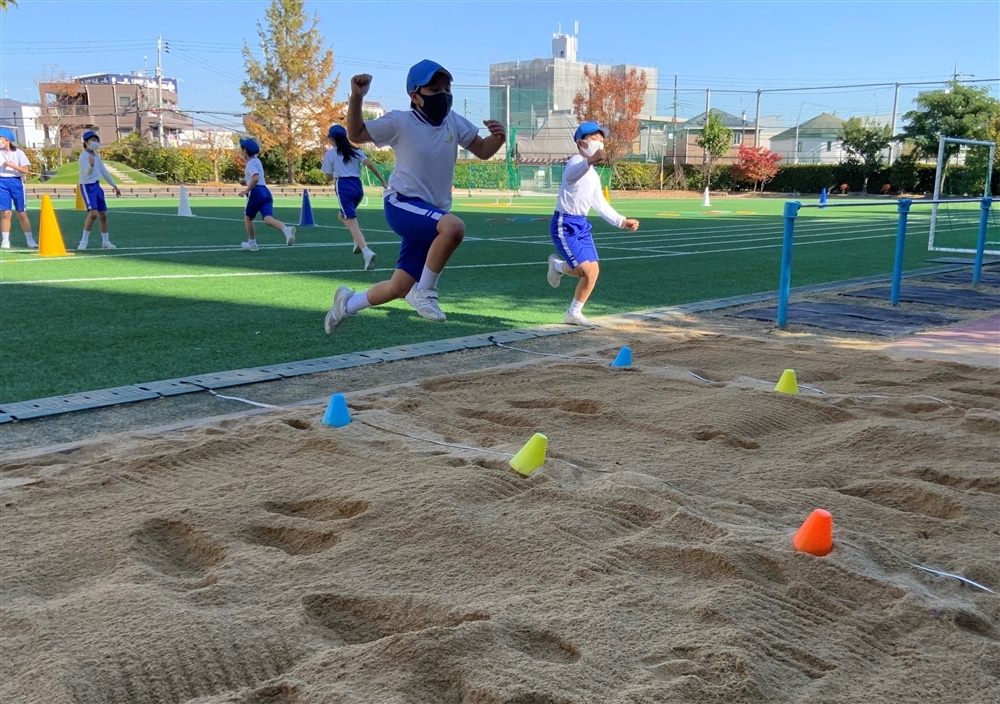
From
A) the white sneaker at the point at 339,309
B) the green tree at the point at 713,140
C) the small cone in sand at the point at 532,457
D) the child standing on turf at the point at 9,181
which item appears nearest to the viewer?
the small cone in sand at the point at 532,457

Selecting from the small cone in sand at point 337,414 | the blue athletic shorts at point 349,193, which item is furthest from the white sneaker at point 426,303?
the blue athletic shorts at point 349,193

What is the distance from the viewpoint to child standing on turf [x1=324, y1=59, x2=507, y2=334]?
5328mm

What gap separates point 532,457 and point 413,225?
7.93 ft

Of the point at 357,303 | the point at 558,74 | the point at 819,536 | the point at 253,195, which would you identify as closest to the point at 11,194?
the point at 253,195

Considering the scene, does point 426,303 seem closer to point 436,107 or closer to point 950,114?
point 436,107

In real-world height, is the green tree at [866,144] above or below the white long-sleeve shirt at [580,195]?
above

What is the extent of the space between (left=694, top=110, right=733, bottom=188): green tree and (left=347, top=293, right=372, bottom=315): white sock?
48889 mm

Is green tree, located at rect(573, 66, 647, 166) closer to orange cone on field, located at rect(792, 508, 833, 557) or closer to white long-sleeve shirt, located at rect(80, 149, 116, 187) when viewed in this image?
white long-sleeve shirt, located at rect(80, 149, 116, 187)

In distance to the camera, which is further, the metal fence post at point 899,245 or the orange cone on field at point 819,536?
the metal fence post at point 899,245

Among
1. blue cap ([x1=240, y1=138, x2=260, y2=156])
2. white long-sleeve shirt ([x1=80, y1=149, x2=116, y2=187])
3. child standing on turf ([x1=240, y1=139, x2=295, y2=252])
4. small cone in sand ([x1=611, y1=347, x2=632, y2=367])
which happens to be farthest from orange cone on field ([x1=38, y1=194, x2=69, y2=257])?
small cone in sand ([x1=611, y1=347, x2=632, y2=367])

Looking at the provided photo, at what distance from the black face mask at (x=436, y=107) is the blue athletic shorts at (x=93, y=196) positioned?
924cm

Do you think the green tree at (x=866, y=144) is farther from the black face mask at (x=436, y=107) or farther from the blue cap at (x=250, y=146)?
the black face mask at (x=436, y=107)

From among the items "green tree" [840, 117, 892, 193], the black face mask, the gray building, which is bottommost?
the black face mask

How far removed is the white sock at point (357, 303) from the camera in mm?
5832
